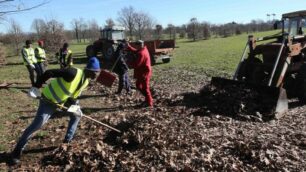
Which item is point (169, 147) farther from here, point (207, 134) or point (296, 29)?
point (296, 29)

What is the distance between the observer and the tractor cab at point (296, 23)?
11477 mm

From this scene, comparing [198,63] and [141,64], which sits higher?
[141,64]

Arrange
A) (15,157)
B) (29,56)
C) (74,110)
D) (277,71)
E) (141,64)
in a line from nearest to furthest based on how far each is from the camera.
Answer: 1. (15,157)
2. (74,110)
3. (277,71)
4. (141,64)
5. (29,56)

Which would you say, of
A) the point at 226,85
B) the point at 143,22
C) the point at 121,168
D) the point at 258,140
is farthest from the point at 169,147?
the point at 143,22

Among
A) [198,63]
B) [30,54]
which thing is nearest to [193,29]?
[198,63]

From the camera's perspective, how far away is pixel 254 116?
7883 millimetres

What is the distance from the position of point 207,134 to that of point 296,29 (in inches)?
261

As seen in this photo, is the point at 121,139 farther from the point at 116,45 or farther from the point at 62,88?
the point at 116,45

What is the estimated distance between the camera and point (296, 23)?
11.6 meters

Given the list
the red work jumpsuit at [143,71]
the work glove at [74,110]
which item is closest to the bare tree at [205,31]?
the red work jumpsuit at [143,71]

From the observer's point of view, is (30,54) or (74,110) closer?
(74,110)

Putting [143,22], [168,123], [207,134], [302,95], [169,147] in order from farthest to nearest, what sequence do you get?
[143,22] < [302,95] < [168,123] < [207,134] < [169,147]

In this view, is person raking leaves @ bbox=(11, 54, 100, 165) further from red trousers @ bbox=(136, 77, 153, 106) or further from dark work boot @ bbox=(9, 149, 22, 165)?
red trousers @ bbox=(136, 77, 153, 106)

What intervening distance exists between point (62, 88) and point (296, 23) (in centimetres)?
858
